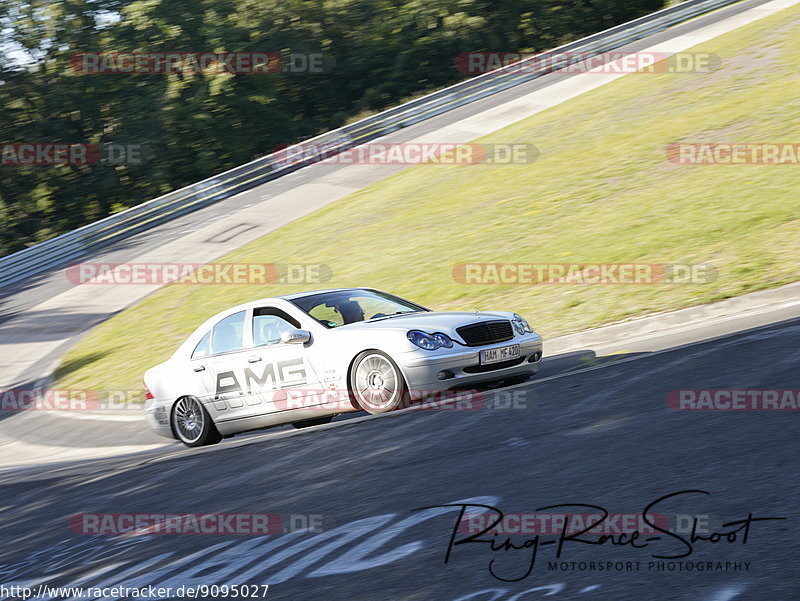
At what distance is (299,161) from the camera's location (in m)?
28.0

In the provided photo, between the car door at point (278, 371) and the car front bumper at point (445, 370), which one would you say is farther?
the car door at point (278, 371)

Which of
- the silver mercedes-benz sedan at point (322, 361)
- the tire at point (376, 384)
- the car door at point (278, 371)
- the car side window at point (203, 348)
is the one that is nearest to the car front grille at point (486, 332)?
the silver mercedes-benz sedan at point (322, 361)

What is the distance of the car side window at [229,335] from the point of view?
34.4 feet

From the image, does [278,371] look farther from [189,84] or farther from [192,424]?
[189,84]

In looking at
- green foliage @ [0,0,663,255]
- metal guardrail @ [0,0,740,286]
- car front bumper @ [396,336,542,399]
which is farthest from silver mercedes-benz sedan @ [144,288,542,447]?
green foliage @ [0,0,663,255]

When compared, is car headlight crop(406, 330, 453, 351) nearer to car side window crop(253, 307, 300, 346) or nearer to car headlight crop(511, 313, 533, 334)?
car headlight crop(511, 313, 533, 334)

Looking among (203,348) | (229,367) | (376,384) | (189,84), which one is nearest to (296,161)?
(189,84)

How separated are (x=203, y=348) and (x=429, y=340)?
2.86 metres

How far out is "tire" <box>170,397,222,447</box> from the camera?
10.5 meters

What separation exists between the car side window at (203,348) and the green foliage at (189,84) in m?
30.1

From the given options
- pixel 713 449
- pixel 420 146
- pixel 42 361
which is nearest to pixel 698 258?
pixel 713 449

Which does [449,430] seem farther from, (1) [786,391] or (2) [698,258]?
(2) [698,258]

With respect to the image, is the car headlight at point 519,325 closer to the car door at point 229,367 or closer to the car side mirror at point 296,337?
the car side mirror at point 296,337

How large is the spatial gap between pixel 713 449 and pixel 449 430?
2586 mm
